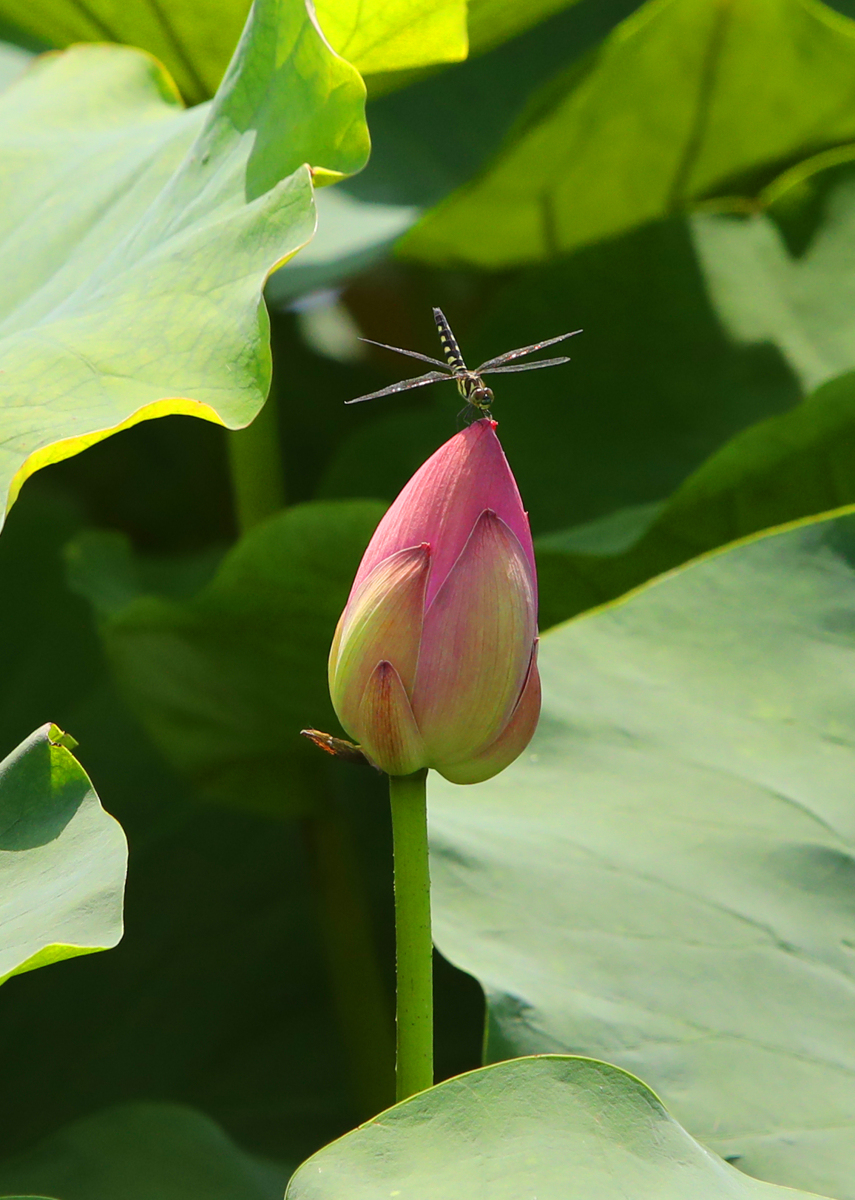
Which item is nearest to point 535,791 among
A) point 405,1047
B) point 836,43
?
point 405,1047

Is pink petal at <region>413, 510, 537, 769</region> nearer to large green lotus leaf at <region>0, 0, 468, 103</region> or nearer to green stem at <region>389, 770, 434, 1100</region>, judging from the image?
green stem at <region>389, 770, 434, 1100</region>

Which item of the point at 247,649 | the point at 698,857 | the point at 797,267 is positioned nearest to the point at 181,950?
the point at 247,649

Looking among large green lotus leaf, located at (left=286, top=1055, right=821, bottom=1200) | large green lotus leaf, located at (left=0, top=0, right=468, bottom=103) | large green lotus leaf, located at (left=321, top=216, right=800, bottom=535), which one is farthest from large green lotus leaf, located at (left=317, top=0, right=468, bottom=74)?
large green lotus leaf, located at (left=286, top=1055, right=821, bottom=1200)

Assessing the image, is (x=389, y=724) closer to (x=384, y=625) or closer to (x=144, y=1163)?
(x=384, y=625)

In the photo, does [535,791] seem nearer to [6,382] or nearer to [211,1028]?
[6,382]

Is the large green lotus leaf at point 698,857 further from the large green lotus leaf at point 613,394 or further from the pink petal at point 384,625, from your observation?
the large green lotus leaf at point 613,394
